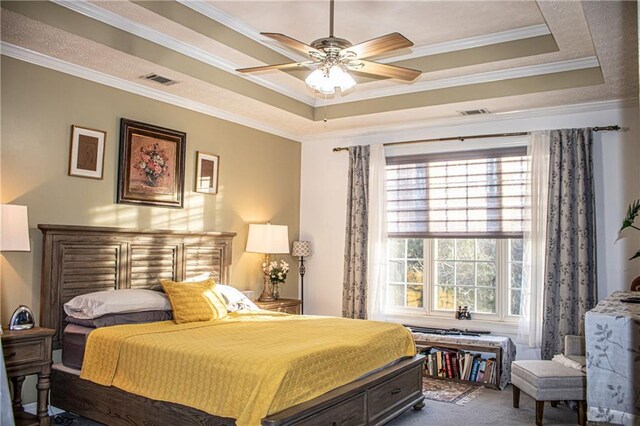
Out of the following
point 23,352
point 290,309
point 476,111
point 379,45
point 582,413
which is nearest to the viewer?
point 379,45

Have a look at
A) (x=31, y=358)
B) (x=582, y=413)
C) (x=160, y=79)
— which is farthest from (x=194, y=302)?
(x=582, y=413)

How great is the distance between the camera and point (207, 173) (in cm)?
544

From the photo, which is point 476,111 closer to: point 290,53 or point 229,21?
point 290,53

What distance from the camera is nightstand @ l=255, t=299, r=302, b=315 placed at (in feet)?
18.3

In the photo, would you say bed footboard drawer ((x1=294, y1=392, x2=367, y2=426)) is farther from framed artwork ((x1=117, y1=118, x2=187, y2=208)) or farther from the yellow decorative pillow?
framed artwork ((x1=117, y1=118, x2=187, y2=208))

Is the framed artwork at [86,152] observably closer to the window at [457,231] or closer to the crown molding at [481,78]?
the crown molding at [481,78]

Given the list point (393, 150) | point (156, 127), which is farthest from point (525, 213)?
point (156, 127)

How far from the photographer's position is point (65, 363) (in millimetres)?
3895

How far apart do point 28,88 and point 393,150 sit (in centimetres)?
374

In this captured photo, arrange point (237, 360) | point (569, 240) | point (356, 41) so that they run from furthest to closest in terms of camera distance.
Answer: point (569, 240)
point (356, 41)
point (237, 360)

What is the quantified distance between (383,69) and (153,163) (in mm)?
2413

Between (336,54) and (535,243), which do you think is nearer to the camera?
(336,54)

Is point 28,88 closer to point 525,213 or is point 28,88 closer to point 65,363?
point 65,363

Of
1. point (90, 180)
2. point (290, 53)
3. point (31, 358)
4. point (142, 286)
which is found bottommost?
point (31, 358)
